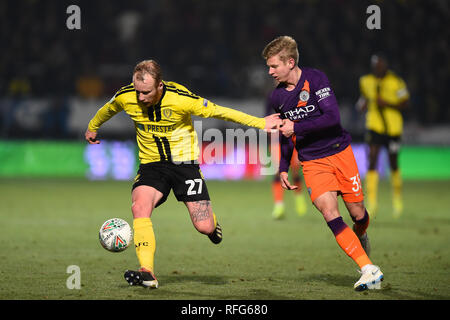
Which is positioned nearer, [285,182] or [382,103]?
[285,182]

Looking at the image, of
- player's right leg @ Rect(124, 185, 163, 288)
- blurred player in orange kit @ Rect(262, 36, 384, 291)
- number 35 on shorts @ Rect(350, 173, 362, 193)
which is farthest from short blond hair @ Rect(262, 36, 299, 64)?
player's right leg @ Rect(124, 185, 163, 288)

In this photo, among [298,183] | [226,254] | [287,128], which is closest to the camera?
[287,128]

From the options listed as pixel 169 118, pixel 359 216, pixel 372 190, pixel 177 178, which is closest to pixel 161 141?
pixel 169 118

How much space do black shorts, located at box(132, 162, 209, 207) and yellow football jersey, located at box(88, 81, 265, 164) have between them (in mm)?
68

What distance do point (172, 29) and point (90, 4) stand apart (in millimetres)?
2892

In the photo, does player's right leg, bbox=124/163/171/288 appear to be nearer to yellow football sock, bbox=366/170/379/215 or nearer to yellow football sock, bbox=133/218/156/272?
yellow football sock, bbox=133/218/156/272

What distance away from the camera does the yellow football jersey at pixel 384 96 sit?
39.9ft

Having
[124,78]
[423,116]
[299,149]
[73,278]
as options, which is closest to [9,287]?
[73,278]

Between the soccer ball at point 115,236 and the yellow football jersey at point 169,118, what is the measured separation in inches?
24.5

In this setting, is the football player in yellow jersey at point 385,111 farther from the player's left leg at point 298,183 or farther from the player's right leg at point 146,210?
the player's right leg at point 146,210

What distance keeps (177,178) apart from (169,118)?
1.78 ft

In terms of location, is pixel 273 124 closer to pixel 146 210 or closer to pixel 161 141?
pixel 161 141

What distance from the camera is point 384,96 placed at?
1221 centimetres

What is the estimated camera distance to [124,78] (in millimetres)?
20281
